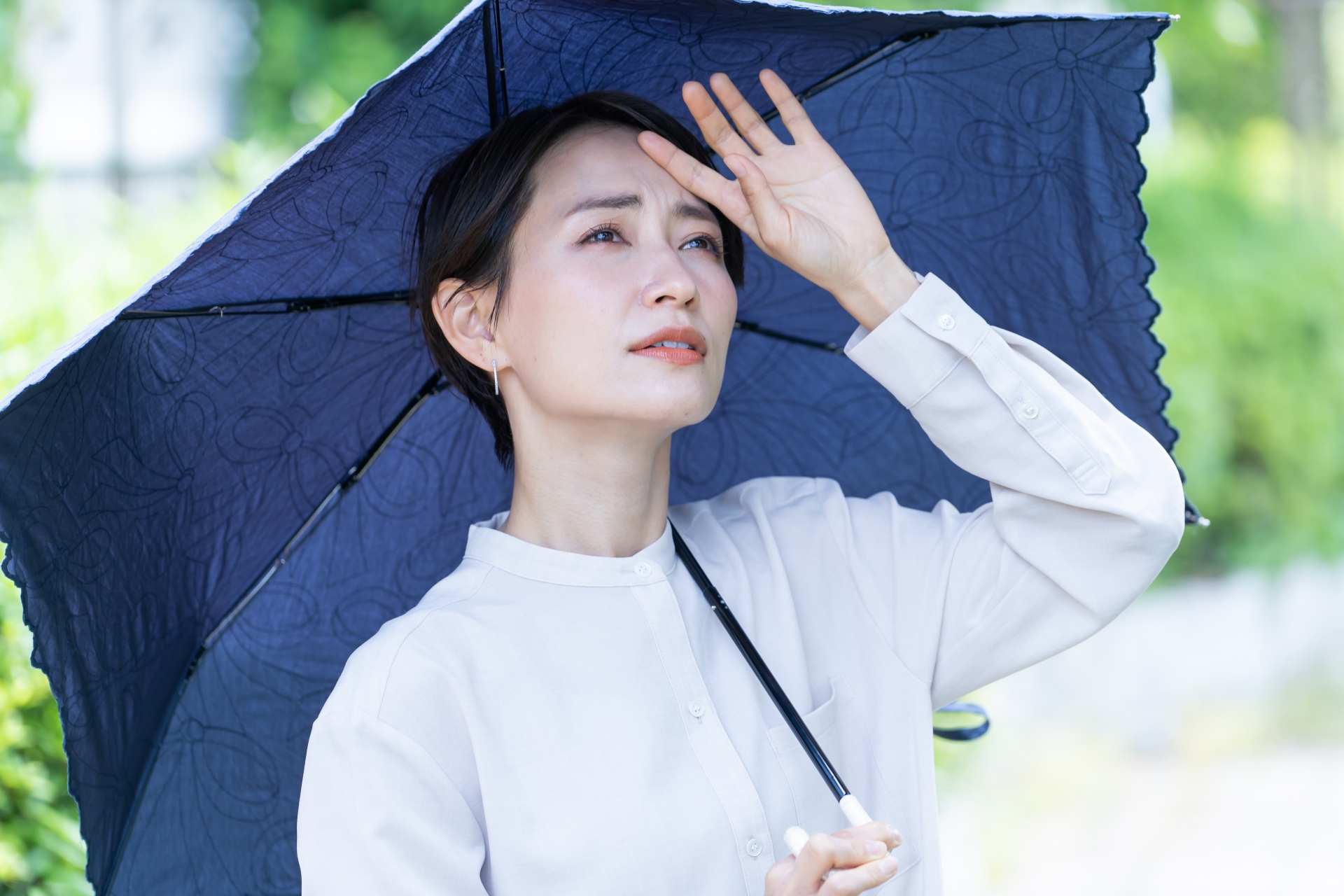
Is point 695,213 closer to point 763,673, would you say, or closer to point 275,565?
point 763,673

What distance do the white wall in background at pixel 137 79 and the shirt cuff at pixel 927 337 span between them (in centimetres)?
633

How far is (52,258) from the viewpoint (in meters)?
3.41

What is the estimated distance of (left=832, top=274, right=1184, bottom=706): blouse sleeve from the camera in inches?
69.2

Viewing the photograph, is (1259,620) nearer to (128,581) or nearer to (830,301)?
(830,301)

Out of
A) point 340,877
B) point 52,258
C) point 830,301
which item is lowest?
point 340,877

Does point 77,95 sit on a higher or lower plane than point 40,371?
higher

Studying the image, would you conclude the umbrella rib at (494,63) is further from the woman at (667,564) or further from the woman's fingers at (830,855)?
the woman's fingers at (830,855)

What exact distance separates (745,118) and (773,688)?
0.84m

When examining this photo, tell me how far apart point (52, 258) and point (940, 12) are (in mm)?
2619

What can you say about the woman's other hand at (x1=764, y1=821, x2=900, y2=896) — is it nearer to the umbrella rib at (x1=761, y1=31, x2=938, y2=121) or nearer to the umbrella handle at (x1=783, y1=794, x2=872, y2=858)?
the umbrella handle at (x1=783, y1=794, x2=872, y2=858)

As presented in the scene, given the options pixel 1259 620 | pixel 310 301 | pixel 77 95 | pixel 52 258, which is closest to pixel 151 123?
pixel 77 95

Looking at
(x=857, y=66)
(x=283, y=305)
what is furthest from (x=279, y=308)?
(x=857, y=66)

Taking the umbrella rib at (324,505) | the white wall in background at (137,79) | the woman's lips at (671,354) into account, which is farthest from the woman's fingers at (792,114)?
the white wall in background at (137,79)

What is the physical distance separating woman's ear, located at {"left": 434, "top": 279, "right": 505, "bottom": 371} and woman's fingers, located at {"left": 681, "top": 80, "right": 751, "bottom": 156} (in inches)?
16.0
